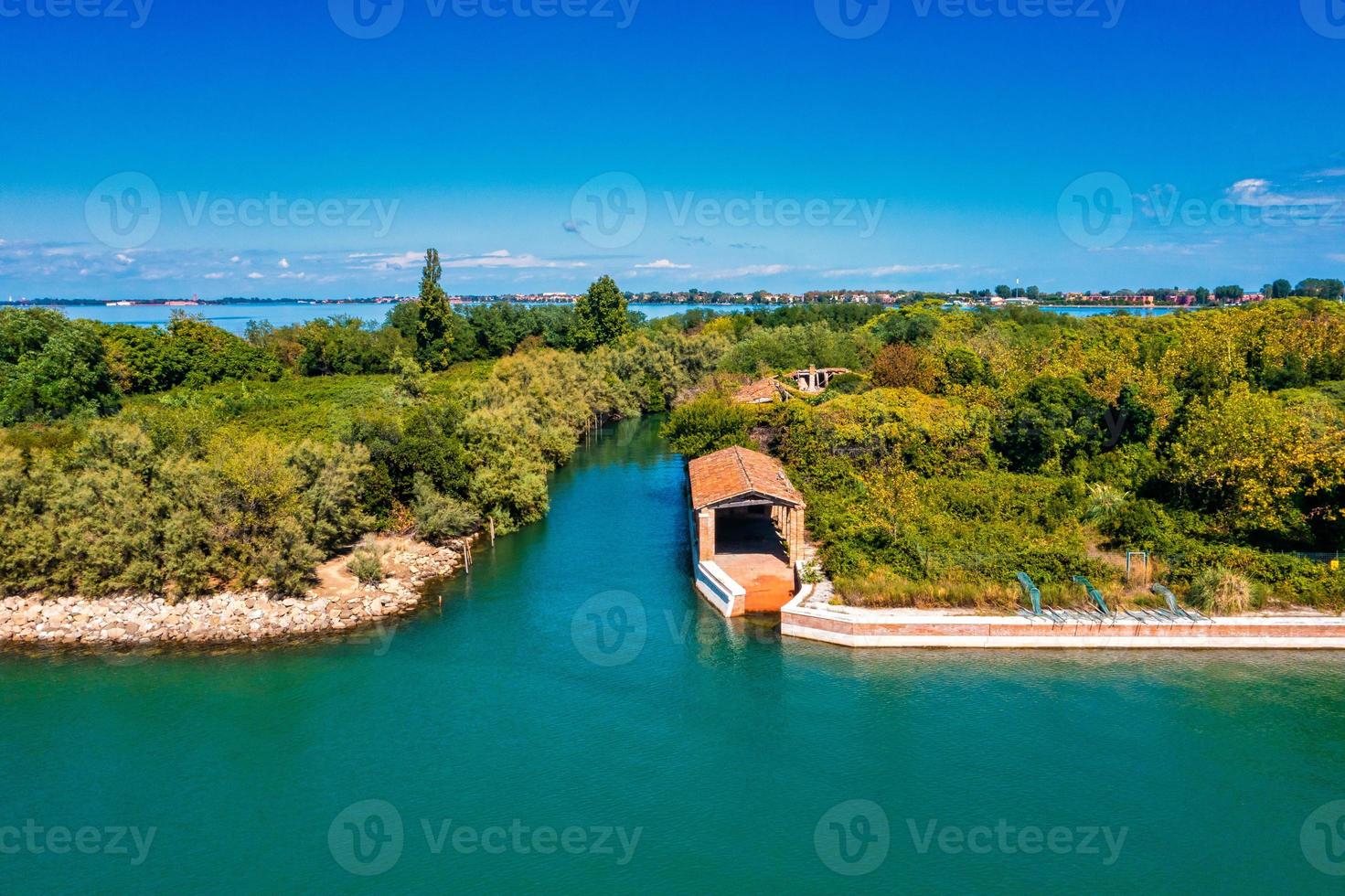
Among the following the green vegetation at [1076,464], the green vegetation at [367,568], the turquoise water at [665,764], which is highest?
the green vegetation at [1076,464]

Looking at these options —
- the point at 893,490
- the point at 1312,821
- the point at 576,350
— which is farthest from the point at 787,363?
the point at 1312,821

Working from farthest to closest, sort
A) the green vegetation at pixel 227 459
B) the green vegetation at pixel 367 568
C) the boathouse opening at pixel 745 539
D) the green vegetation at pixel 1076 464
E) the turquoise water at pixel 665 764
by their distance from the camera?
the green vegetation at pixel 367 568 < the boathouse opening at pixel 745 539 < the green vegetation at pixel 227 459 < the green vegetation at pixel 1076 464 < the turquoise water at pixel 665 764

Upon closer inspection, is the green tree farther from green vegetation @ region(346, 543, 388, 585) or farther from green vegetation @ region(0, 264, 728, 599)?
green vegetation @ region(346, 543, 388, 585)

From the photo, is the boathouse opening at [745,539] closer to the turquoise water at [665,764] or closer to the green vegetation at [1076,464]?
the turquoise water at [665,764]

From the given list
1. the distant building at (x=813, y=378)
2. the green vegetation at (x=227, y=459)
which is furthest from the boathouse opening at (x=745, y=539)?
the distant building at (x=813, y=378)

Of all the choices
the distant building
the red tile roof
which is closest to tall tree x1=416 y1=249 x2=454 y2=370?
the distant building
